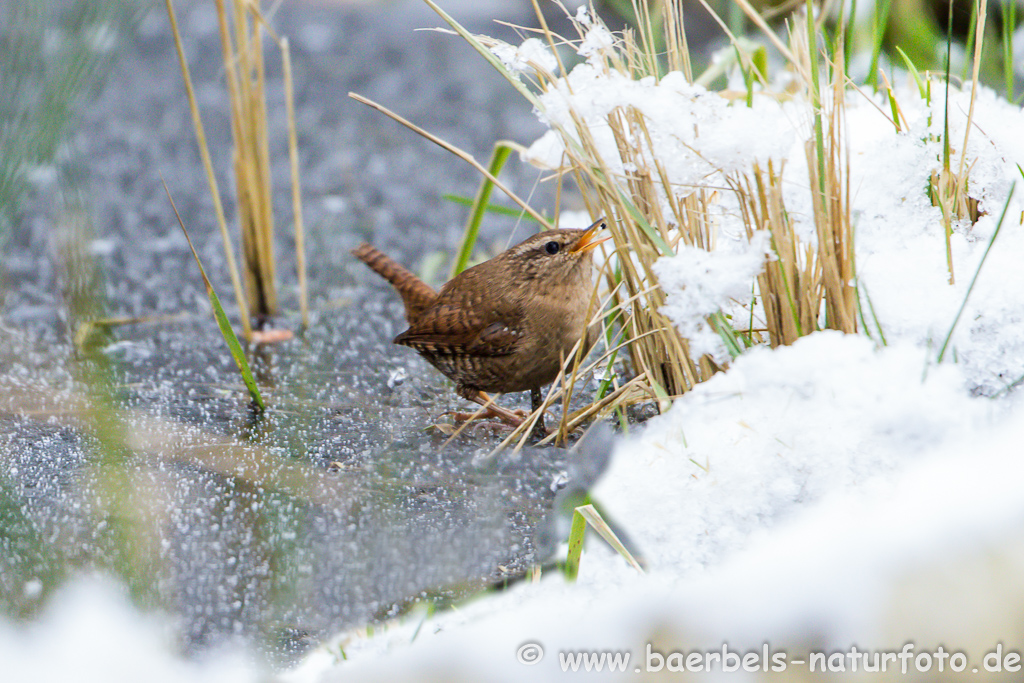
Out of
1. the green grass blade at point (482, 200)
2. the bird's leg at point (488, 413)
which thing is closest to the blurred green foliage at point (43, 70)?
the green grass blade at point (482, 200)

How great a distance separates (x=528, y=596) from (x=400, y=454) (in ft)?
2.19

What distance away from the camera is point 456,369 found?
2.61 metres

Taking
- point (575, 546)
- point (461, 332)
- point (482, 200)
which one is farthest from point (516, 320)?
point (575, 546)

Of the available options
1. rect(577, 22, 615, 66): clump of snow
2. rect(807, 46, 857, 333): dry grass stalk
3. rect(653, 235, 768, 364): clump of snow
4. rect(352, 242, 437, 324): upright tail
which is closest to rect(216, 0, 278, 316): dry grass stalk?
rect(352, 242, 437, 324): upright tail

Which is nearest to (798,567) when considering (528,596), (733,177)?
(528,596)

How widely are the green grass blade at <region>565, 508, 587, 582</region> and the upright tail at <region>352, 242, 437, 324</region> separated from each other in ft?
4.00

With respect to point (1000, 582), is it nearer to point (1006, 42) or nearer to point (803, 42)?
point (803, 42)

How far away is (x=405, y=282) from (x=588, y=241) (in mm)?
708

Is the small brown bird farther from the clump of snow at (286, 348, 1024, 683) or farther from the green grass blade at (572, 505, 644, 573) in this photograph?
the clump of snow at (286, 348, 1024, 683)

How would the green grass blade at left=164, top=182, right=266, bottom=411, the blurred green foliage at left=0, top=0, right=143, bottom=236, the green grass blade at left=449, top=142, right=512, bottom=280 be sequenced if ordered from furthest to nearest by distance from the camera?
the green grass blade at left=449, top=142, right=512, bottom=280 → the green grass blade at left=164, top=182, right=266, bottom=411 → the blurred green foliage at left=0, top=0, right=143, bottom=236

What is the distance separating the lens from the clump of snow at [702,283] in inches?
69.9

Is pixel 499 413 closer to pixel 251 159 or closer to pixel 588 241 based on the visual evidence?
pixel 588 241
